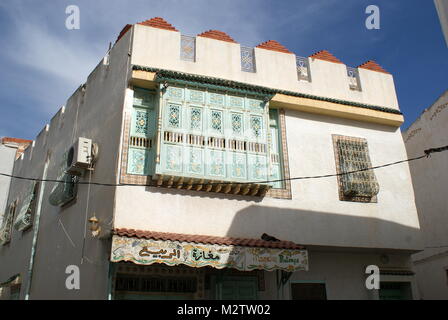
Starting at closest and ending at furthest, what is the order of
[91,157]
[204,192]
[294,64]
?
[204,192], [91,157], [294,64]

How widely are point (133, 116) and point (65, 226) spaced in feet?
10.5

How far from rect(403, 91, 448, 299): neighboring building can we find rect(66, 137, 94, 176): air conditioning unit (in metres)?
10.5

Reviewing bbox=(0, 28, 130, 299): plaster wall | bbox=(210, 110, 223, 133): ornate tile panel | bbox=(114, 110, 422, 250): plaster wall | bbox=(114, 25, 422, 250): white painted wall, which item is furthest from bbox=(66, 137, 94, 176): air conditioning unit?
bbox=(210, 110, 223, 133): ornate tile panel

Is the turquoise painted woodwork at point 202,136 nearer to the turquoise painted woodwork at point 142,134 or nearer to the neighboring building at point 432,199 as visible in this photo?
the turquoise painted woodwork at point 142,134

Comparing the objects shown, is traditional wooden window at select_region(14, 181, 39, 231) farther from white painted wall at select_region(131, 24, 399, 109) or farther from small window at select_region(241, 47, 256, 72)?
small window at select_region(241, 47, 256, 72)

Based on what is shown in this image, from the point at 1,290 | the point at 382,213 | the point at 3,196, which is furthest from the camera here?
the point at 3,196

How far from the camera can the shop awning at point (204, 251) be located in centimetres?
777

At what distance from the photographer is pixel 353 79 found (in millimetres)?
12297

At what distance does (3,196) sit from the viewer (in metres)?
16.9

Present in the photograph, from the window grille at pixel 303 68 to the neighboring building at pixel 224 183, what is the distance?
0.06 meters

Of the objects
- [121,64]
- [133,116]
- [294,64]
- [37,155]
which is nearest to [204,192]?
[133,116]

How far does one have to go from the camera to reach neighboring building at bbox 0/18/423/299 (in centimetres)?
884
